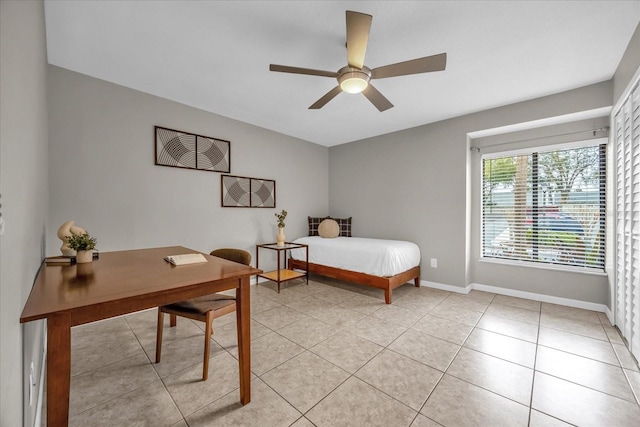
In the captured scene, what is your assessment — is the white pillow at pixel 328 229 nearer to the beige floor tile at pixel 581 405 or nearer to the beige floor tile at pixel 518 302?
the beige floor tile at pixel 518 302

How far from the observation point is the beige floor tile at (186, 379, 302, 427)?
4.60 feet

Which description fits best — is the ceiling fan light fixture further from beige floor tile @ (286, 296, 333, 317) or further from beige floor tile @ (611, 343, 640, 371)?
beige floor tile @ (611, 343, 640, 371)

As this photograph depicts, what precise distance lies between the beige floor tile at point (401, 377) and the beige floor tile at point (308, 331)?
530 mm

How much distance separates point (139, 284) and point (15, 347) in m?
0.41

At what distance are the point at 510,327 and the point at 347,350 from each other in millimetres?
1693

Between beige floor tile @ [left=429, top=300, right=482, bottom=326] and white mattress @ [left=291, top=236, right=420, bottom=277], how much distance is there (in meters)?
0.63

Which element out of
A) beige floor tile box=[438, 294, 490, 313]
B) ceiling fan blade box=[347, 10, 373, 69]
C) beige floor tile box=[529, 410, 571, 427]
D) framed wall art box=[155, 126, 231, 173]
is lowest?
beige floor tile box=[529, 410, 571, 427]

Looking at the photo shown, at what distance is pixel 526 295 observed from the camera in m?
3.34

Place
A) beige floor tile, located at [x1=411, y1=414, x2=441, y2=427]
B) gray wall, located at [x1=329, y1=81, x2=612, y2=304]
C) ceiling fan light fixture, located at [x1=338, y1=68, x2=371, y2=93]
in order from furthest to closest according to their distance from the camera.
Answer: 1. gray wall, located at [x1=329, y1=81, x2=612, y2=304]
2. ceiling fan light fixture, located at [x1=338, y1=68, x2=371, y2=93]
3. beige floor tile, located at [x1=411, y1=414, x2=441, y2=427]

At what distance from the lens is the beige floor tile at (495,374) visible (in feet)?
5.42

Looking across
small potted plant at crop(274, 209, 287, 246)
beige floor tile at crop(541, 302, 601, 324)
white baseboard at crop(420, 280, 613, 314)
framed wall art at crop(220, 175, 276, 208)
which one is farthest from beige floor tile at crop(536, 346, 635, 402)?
framed wall art at crop(220, 175, 276, 208)

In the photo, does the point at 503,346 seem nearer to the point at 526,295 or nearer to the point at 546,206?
the point at 526,295

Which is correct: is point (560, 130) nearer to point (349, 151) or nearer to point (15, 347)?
point (349, 151)

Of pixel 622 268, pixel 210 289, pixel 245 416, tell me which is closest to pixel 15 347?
pixel 210 289
